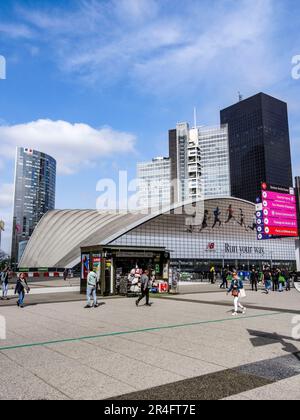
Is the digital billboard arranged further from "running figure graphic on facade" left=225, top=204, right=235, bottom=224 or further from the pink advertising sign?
"running figure graphic on facade" left=225, top=204, right=235, bottom=224

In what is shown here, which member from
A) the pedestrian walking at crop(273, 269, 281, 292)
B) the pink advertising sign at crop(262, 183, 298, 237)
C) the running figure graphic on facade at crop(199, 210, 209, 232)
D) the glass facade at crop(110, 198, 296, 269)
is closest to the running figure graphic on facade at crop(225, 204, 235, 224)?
the glass facade at crop(110, 198, 296, 269)

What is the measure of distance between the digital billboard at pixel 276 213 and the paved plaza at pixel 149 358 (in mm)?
16493

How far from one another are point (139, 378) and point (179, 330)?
4994mm

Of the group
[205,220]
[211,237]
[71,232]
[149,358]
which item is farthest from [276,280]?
[71,232]

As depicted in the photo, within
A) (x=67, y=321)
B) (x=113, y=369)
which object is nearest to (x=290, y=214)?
(x=67, y=321)

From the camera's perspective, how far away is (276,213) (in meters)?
29.4

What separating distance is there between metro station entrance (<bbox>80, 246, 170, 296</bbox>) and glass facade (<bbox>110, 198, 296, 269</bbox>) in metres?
53.3

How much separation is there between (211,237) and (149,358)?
87.7 metres

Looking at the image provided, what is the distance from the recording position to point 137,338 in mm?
9430

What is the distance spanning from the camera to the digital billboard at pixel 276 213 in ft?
94.8

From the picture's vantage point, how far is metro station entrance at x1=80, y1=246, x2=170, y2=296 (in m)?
22.9

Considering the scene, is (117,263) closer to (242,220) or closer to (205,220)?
(205,220)

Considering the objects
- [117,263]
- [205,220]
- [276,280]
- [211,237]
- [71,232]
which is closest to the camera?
[117,263]
